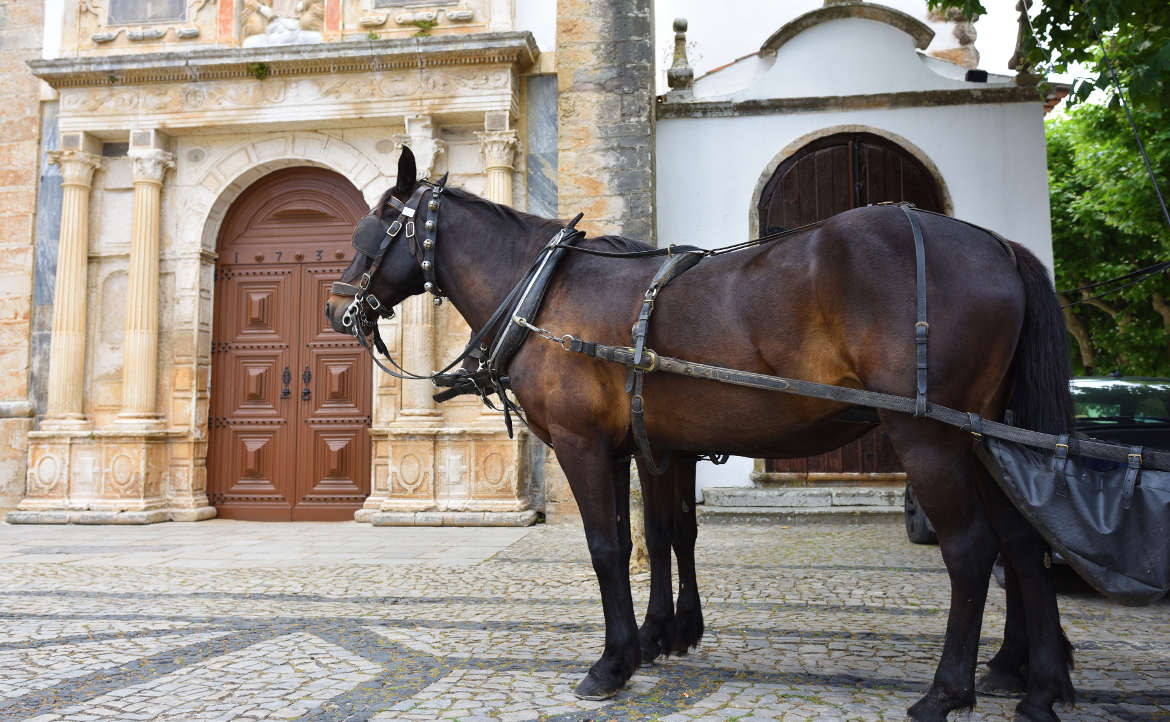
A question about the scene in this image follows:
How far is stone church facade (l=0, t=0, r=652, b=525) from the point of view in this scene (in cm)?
915

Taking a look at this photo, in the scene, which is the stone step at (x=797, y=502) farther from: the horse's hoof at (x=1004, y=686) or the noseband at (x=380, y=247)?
the noseband at (x=380, y=247)

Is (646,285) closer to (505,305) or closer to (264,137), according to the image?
(505,305)

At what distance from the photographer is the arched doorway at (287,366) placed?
9.64m

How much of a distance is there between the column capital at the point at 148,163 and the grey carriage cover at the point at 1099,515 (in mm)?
9603

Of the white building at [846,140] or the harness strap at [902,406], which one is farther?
the white building at [846,140]

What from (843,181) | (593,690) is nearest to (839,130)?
(843,181)

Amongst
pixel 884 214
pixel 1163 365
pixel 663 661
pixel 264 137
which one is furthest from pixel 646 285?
pixel 1163 365

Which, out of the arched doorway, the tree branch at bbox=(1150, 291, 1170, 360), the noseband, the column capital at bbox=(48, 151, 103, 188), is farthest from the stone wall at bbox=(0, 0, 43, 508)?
the tree branch at bbox=(1150, 291, 1170, 360)

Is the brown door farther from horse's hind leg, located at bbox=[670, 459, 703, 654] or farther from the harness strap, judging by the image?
the harness strap

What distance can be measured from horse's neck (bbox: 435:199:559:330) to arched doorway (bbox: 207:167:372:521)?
6.13m

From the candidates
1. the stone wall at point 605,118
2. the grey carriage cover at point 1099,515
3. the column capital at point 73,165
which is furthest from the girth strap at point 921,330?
the column capital at point 73,165

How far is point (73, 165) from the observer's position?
9.62 m

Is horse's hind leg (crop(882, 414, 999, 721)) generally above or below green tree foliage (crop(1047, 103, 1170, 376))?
below

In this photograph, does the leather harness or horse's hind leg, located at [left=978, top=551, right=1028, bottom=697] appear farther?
horse's hind leg, located at [left=978, top=551, right=1028, bottom=697]
